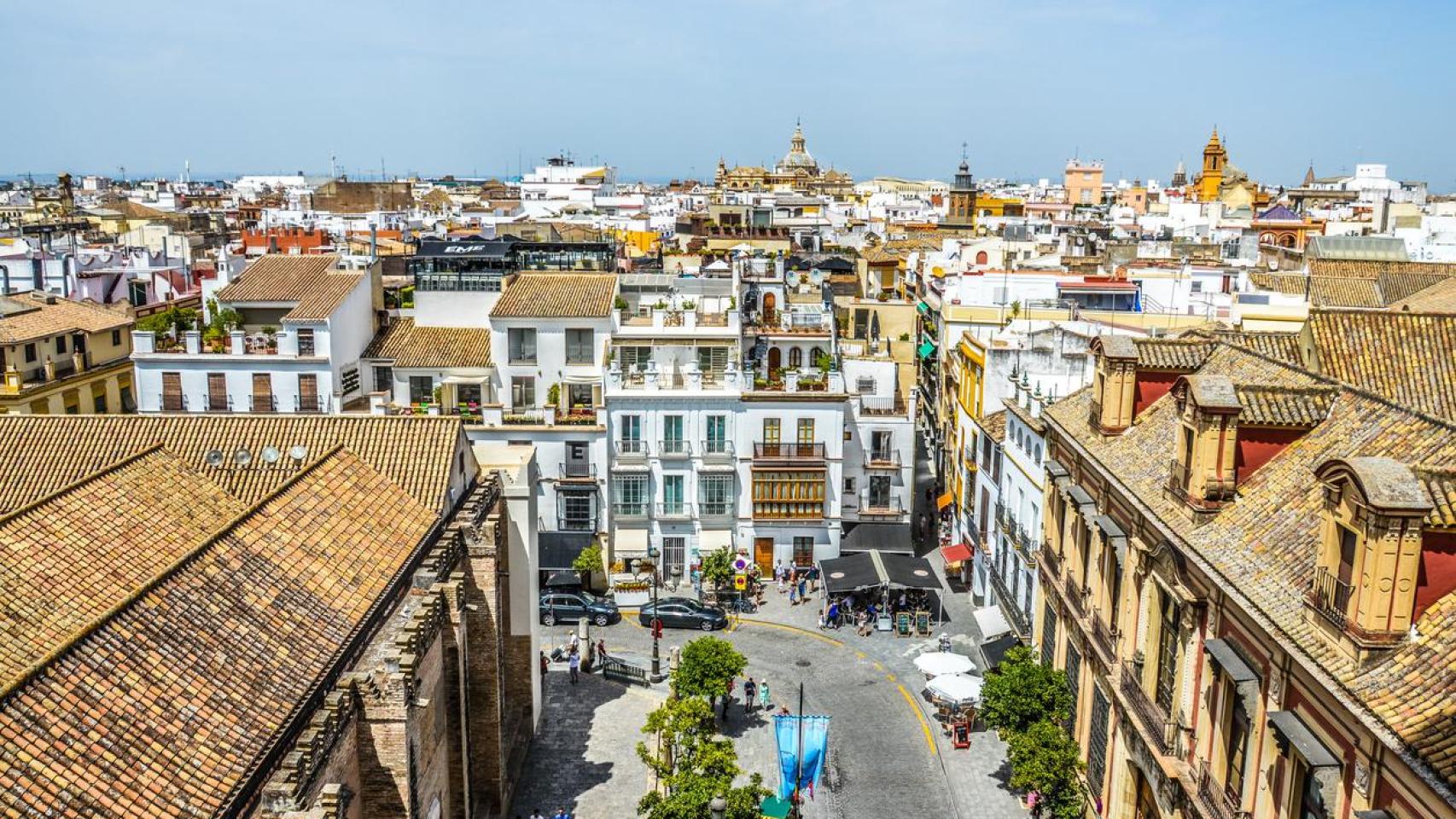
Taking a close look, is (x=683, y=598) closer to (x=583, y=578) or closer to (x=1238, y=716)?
(x=583, y=578)

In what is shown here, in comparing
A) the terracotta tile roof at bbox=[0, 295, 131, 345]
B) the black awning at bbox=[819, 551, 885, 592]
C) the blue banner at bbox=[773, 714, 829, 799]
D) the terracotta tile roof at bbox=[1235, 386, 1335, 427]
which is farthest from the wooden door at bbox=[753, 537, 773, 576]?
the terracotta tile roof at bbox=[0, 295, 131, 345]

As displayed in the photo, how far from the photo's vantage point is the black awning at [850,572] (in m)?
45.4

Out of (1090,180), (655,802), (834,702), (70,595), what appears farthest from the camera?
(1090,180)

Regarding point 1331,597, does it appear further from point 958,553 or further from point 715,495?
point 715,495


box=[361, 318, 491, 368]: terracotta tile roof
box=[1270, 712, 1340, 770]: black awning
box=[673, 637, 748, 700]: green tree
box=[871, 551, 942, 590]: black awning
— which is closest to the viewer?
box=[1270, 712, 1340, 770]: black awning

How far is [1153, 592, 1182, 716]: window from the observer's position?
79.2ft

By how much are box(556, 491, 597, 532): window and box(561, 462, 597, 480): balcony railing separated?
2.44 feet

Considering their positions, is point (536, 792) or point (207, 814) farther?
point (536, 792)

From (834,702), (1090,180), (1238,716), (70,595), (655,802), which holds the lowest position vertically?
(834,702)

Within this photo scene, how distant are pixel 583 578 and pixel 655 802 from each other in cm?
2157

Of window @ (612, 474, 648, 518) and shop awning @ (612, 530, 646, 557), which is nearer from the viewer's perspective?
window @ (612, 474, 648, 518)

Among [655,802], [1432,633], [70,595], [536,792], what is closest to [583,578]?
[536,792]

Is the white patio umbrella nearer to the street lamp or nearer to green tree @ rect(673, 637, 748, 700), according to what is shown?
green tree @ rect(673, 637, 748, 700)

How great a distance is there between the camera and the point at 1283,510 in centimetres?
2156
